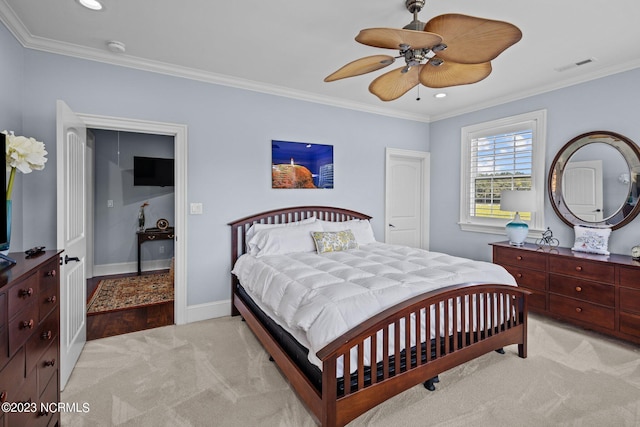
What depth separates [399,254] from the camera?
332 centimetres

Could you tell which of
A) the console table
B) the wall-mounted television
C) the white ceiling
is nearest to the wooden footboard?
the white ceiling

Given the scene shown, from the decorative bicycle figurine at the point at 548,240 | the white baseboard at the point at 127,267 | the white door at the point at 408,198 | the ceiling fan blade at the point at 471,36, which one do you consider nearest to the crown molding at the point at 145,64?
the white door at the point at 408,198

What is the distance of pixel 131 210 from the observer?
5.55 m

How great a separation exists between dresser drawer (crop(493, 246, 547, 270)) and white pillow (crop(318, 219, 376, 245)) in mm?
1540

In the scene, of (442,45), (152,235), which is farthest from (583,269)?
(152,235)

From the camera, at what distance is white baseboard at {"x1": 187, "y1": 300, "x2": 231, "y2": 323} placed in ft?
11.4

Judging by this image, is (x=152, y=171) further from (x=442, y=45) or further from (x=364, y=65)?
(x=442, y=45)

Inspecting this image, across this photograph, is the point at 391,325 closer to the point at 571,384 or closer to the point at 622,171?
the point at 571,384

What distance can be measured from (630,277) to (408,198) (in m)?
2.89

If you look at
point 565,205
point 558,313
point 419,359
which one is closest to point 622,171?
point 565,205

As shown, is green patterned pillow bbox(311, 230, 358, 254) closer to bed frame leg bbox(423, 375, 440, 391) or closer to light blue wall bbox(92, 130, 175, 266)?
bed frame leg bbox(423, 375, 440, 391)

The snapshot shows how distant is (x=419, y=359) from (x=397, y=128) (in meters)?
3.75

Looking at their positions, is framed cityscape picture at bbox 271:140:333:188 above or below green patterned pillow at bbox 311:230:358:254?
above

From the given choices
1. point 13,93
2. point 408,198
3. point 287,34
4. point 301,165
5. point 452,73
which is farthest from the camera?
point 408,198
